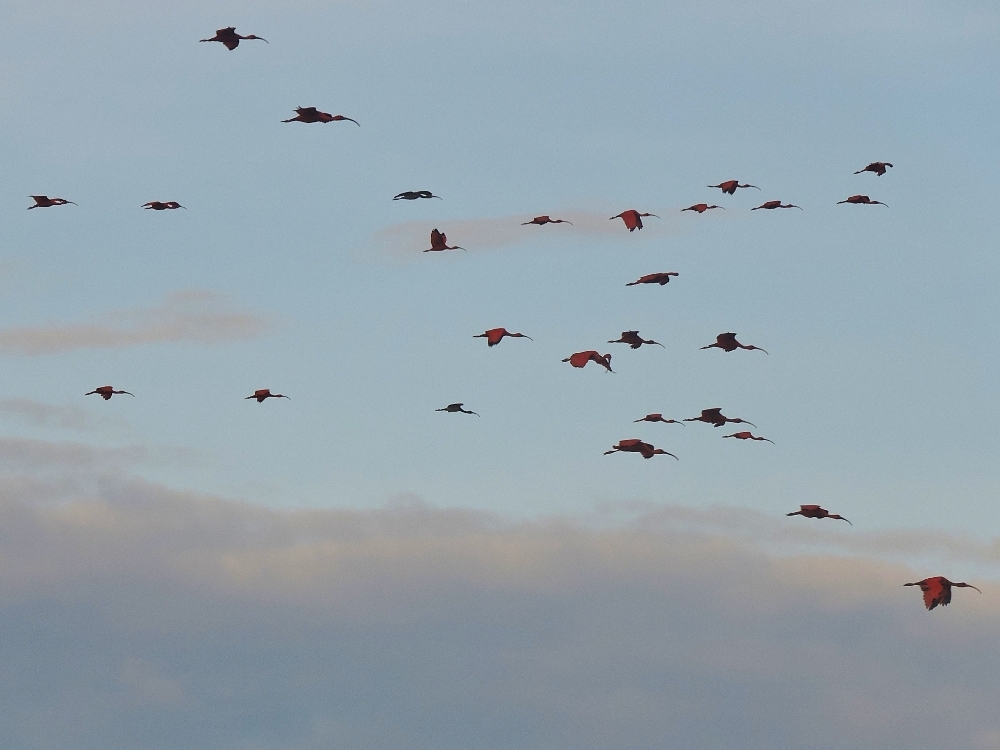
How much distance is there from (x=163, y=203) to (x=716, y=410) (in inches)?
1118

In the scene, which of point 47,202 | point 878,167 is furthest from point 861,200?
point 47,202

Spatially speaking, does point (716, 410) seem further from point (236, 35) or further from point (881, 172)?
point (236, 35)

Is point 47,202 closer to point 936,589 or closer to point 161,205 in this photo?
point 161,205

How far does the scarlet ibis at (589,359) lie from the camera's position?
78188 millimetres

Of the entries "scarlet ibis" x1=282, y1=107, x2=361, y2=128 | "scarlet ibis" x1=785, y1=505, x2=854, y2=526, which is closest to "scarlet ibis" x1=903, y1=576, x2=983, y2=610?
"scarlet ibis" x1=785, y1=505, x2=854, y2=526

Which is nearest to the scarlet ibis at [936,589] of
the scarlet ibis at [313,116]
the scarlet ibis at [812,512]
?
the scarlet ibis at [812,512]

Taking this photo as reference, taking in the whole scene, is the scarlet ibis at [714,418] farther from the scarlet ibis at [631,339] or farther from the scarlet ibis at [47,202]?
the scarlet ibis at [47,202]

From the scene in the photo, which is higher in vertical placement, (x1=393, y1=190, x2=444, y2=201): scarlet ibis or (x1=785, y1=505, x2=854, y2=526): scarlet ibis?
(x1=393, y1=190, x2=444, y2=201): scarlet ibis

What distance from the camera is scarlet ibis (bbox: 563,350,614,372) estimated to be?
78.2 metres

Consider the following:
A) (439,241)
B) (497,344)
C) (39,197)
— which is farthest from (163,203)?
(497,344)

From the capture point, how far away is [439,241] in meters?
89.6

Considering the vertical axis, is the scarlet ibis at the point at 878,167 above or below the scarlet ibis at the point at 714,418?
above

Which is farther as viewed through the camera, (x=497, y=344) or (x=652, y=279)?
(x=652, y=279)

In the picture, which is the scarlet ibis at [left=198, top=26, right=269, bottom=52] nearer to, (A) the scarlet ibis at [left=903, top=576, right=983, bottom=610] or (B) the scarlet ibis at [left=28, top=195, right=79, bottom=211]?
(B) the scarlet ibis at [left=28, top=195, right=79, bottom=211]
